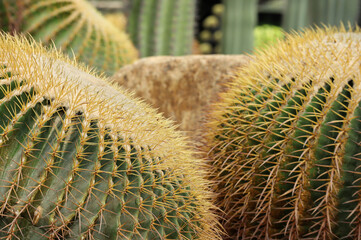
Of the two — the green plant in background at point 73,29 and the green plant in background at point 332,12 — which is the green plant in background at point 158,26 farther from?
the green plant in background at point 332,12

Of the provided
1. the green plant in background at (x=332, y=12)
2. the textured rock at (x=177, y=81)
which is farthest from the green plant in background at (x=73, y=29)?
the green plant in background at (x=332, y=12)

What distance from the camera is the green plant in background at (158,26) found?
486 cm

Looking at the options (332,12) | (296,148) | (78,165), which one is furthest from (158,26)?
(78,165)

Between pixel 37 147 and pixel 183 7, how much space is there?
13.1 feet

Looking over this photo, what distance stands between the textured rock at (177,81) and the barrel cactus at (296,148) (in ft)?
3.58

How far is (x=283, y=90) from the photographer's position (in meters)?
1.84

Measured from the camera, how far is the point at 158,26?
4.87 metres

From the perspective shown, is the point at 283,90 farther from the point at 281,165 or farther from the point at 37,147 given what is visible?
the point at 37,147

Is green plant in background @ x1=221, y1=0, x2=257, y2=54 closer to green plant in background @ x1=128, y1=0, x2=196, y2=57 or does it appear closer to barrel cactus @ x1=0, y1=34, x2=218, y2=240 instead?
green plant in background @ x1=128, y1=0, x2=196, y2=57

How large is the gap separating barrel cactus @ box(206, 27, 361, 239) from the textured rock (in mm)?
1091

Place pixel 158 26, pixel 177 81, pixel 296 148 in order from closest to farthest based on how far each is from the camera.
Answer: pixel 296 148 → pixel 177 81 → pixel 158 26

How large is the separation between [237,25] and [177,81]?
315 centimetres

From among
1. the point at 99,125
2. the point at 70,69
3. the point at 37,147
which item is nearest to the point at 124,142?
the point at 99,125

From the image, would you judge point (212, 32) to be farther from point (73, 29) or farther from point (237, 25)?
point (73, 29)
